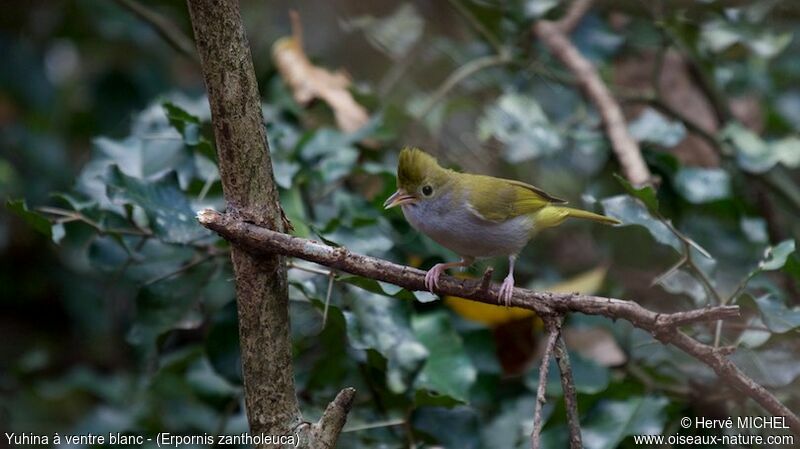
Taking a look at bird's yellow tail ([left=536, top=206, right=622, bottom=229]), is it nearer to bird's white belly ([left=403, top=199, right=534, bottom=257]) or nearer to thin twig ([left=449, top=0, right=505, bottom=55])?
bird's white belly ([left=403, top=199, right=534, bottom=257])

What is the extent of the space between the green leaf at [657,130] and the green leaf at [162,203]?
193cm

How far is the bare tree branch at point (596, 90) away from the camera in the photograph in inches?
131

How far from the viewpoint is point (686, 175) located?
337 centimetres

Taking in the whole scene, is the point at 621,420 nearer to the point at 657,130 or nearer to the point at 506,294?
the point at 506,294

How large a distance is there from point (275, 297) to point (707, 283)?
1.32 metres

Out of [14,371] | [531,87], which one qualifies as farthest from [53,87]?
[531,87]

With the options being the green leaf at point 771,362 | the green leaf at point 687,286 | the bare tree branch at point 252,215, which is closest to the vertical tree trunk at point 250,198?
the bare tree branch at point 252,215

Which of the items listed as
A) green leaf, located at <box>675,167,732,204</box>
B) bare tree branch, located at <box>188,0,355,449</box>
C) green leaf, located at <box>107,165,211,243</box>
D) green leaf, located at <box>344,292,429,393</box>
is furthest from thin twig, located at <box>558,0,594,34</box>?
bare tree branch, located at <box>188,0,355,449</box>

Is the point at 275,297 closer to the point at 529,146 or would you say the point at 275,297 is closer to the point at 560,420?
the point at 560,420

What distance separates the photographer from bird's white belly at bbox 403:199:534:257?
8.61 feet

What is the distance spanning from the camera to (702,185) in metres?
3.32

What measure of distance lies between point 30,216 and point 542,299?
1546mm

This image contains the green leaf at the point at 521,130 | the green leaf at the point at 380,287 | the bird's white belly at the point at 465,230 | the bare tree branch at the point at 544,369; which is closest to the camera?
the bare tree branch at the point at 544,369

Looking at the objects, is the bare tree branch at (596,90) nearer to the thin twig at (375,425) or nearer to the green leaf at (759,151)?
the green leaf at (759,151)
